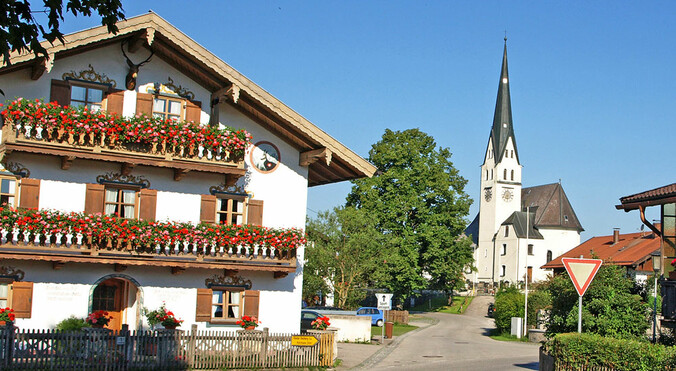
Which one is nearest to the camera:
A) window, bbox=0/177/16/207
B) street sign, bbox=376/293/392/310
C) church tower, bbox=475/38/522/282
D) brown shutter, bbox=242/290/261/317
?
window, bbox=0/177/16/207

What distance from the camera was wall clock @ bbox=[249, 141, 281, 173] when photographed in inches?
1020

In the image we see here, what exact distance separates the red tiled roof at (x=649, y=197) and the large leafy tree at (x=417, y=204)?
1366 inches

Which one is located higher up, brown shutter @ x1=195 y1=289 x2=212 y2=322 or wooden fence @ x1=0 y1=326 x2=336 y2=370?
brown shutter @ x1=195 y1=289 x2=212 y2=322

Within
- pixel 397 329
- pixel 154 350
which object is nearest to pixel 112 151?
pixel 154 350

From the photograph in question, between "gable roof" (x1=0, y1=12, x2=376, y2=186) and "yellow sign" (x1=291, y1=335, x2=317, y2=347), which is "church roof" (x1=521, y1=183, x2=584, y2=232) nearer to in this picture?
"gable roof" (x1=0, y1=12, x2=376, y2=186)

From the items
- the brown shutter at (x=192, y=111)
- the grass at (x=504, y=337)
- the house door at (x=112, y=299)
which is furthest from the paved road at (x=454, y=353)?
the brown shutter at (x=192, y=111)

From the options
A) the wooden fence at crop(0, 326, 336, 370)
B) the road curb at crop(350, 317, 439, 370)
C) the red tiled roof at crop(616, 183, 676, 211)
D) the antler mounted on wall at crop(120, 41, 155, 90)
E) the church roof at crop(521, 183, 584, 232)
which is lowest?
the road curb at crop(350, 317, 439, 370)

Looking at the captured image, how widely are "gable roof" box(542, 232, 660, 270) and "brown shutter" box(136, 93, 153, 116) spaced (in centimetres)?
3725

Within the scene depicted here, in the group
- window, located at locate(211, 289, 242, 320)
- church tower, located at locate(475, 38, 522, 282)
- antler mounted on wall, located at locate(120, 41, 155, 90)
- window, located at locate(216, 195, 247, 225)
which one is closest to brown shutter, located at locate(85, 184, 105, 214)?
antler mounted on wall, located at locate(120, 41, 155, 90)

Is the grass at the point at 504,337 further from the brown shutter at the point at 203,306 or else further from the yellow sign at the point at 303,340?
the brown shutter at the point at 203,306

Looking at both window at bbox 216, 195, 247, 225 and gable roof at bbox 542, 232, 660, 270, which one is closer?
window at bbox 216, 195, 247, 225

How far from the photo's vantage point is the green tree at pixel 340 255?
142 feet

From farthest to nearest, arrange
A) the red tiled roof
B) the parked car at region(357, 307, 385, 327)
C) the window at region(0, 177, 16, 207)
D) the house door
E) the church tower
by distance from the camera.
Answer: the church tower, the parked car at region(357, 307, 385, 327), the house door, the red tiled roof, the window at region(0, 177, 16, 207)

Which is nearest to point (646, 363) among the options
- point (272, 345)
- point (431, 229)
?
point (272, 345)
